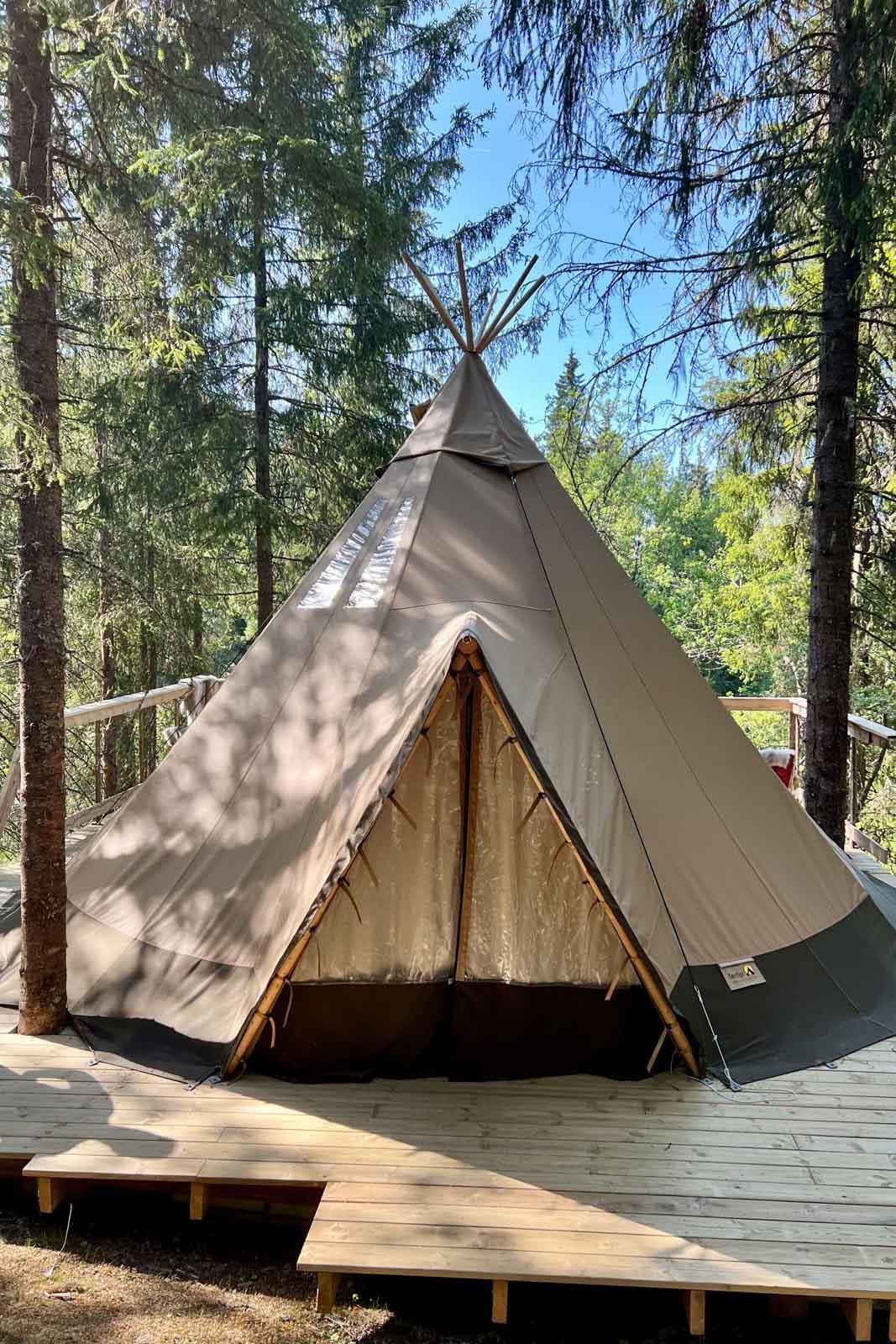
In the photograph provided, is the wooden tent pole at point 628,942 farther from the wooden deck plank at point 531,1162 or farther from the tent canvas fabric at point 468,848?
the wooden deck plank at point 531,1162

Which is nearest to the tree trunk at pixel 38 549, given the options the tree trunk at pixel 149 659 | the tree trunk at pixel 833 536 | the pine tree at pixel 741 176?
the tree trunk at pixel 149 659

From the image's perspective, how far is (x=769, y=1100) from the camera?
316 cm

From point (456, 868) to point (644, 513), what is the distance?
1032 inches

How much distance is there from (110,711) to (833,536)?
14.8 feet

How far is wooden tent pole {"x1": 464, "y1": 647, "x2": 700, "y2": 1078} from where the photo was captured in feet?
9.78

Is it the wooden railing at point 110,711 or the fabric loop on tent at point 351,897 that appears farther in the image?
the wooden railing at point 110,711

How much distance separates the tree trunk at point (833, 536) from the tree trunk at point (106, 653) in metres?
5.07

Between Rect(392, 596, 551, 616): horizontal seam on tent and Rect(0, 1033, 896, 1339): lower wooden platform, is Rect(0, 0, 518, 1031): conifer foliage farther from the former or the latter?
Rect(392, 596, 551, 616): horizontal seam on tent

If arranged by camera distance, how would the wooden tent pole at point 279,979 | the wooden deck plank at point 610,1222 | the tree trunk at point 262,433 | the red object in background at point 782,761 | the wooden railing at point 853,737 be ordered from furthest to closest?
the tree trunk at point 262,433 → the red object in background at point 782,761 → the wooden railing at point 853,737 → the wooden tent pole at point 279,979 → the wooden deck plank at point 610,1222

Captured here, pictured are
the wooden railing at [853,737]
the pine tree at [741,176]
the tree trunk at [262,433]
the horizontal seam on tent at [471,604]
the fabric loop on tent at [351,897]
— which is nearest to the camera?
the fabric loop on tent at [351,897]

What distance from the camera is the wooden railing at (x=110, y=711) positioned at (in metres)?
4.39

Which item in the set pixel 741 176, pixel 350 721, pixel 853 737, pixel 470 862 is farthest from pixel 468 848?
pixel 741 176

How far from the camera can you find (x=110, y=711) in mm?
5535

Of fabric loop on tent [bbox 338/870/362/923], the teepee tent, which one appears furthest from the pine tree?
fabric loop on tent [bbox 338/870/362/923]
